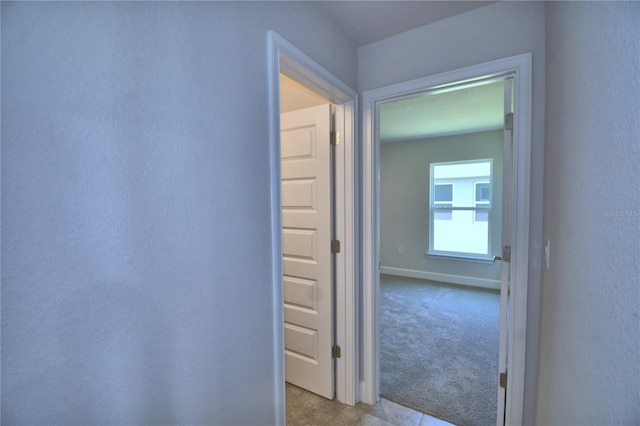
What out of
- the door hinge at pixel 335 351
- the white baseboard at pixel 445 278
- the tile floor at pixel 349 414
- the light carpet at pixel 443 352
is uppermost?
the door hinge at pixel 335 351

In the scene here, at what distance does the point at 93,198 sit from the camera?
27.0 inches

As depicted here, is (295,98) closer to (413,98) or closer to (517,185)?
(413,98)

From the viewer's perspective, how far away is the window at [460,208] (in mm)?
4523

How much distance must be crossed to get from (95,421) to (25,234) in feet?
1.63

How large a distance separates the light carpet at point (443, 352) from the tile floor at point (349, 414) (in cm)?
8

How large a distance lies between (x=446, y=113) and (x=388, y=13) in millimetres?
2236

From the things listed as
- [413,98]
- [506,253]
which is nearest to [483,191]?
[413,98]

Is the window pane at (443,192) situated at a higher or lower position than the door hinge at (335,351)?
higher

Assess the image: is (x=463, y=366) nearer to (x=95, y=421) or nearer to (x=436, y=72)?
(x=436, y=72)

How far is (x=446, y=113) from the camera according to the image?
3447 millimetres

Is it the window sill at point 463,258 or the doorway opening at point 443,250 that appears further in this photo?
the window sill at point 463,258

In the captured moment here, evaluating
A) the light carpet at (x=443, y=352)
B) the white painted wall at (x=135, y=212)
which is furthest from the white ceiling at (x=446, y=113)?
the light carpet at (x=443, y=352)

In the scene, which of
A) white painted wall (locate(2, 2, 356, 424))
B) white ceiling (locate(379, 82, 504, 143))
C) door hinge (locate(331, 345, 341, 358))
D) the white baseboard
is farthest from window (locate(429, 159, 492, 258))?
white painted wall (locate(2, 2, 356, 424))

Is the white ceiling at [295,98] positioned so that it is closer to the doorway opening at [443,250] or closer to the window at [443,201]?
the doorway opening at [443,250]
